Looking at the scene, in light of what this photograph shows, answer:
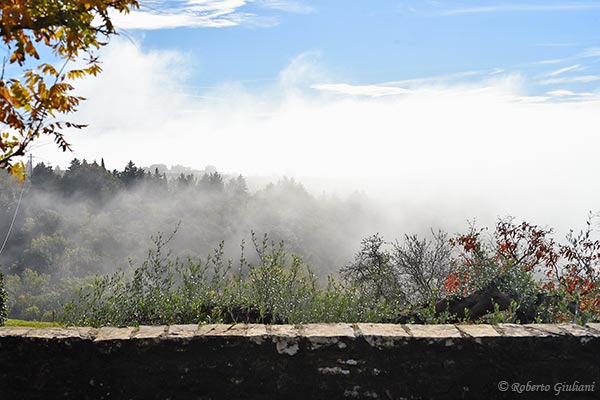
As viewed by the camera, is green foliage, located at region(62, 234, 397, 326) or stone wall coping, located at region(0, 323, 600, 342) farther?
green foliage, located at region(62, 234, 397, 326)

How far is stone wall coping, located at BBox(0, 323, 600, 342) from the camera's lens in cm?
297

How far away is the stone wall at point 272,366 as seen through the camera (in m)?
2.92

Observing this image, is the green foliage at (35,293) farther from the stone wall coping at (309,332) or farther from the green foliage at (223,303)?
the stone wall coping at (309,332)

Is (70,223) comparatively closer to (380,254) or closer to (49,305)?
(49,305)

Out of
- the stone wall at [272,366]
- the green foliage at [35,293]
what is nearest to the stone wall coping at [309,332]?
the stone wall at [272,366]

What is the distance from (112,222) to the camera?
6406 cm

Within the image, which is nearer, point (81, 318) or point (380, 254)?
point (81, 318)

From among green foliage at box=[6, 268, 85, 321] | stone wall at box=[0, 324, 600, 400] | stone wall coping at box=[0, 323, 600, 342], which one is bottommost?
green foliage at box=[6, 268, 85, 321]

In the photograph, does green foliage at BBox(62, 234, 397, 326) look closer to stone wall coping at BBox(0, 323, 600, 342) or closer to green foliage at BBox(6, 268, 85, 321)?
stone wall coping at BBox(0, 323, 600, 342)

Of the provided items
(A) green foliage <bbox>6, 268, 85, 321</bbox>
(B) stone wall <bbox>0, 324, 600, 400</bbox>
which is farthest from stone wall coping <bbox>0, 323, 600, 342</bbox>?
(A) green foliage <bbox>6, 268, 85, 321</bbox>

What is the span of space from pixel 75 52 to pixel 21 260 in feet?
209

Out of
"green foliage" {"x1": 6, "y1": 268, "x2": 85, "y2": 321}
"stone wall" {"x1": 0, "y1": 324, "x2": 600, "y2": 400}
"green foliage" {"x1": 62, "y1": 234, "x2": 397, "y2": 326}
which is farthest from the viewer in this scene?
"green foliage" {"x1": 6, "y1": 268, "x2": 85, "y2": 321}

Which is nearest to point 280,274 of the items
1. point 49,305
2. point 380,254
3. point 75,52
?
point 75,52

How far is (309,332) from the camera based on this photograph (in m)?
3.04
